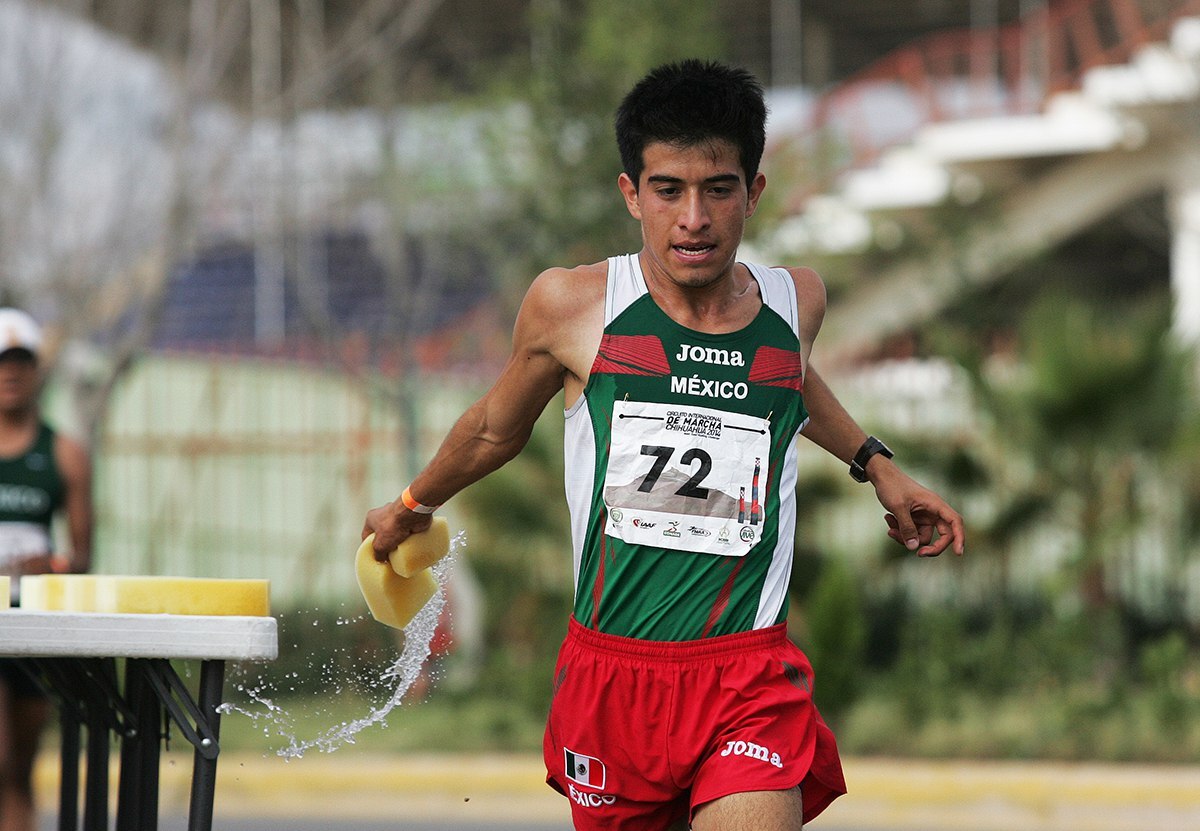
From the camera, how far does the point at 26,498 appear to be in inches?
262

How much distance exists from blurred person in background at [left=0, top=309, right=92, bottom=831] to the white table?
6.27 ft

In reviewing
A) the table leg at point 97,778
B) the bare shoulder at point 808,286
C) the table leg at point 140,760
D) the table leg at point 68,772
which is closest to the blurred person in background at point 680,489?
the bare shoulder at point 808,286

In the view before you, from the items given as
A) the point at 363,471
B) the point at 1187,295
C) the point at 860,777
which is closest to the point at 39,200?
the point at 363,471

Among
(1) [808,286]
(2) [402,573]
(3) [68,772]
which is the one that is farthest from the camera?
(3) [68,772]

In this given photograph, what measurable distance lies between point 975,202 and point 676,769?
14835 millimetres

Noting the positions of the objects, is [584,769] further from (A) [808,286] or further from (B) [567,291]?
(A) [808,286]

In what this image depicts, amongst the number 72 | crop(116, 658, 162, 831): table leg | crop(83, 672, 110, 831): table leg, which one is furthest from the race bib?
crop(83, 672, 110, 831): table leg

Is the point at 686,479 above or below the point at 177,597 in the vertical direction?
above

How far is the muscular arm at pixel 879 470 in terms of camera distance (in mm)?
4016

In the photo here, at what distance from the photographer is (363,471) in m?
14.1

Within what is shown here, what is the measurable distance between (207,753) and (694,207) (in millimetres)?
1611

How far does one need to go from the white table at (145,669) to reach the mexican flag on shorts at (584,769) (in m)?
0.69

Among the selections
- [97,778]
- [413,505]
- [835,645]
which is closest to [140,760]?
[97,778]

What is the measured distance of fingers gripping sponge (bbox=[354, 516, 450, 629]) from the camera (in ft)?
13.7
